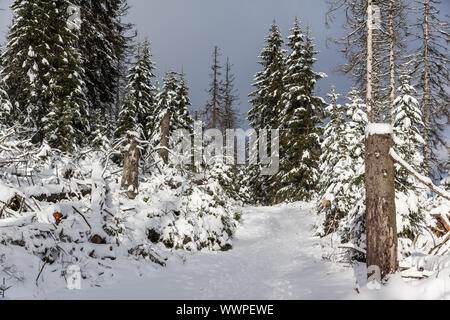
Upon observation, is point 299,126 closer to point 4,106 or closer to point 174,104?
point 174,104

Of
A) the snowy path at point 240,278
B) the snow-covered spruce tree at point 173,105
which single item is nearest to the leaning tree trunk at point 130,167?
the snowy path at point 240,278

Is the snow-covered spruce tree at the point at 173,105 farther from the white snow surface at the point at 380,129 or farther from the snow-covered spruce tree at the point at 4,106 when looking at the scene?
the white snow surface at the point at 380,129

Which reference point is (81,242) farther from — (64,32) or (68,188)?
(64,32)

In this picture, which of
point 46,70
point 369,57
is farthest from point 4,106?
point 369,57

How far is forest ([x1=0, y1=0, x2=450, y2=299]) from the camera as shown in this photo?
3.96m

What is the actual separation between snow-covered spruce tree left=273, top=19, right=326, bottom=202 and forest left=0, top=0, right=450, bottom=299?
0.37ft

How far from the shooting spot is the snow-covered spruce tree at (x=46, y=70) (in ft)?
38.6

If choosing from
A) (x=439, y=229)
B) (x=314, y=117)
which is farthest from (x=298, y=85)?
(x=439, y=229)

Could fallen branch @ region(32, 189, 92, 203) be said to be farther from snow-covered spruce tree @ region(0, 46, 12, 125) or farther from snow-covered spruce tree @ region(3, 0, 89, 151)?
snow-covered spruce tree @ region(0, 46, 12, 125)

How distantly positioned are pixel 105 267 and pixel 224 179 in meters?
11.9

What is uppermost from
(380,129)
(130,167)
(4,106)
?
(4,106)

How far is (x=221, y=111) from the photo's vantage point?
32500 millimetres

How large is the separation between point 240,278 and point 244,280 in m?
0.17

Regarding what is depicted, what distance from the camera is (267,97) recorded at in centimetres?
2523
